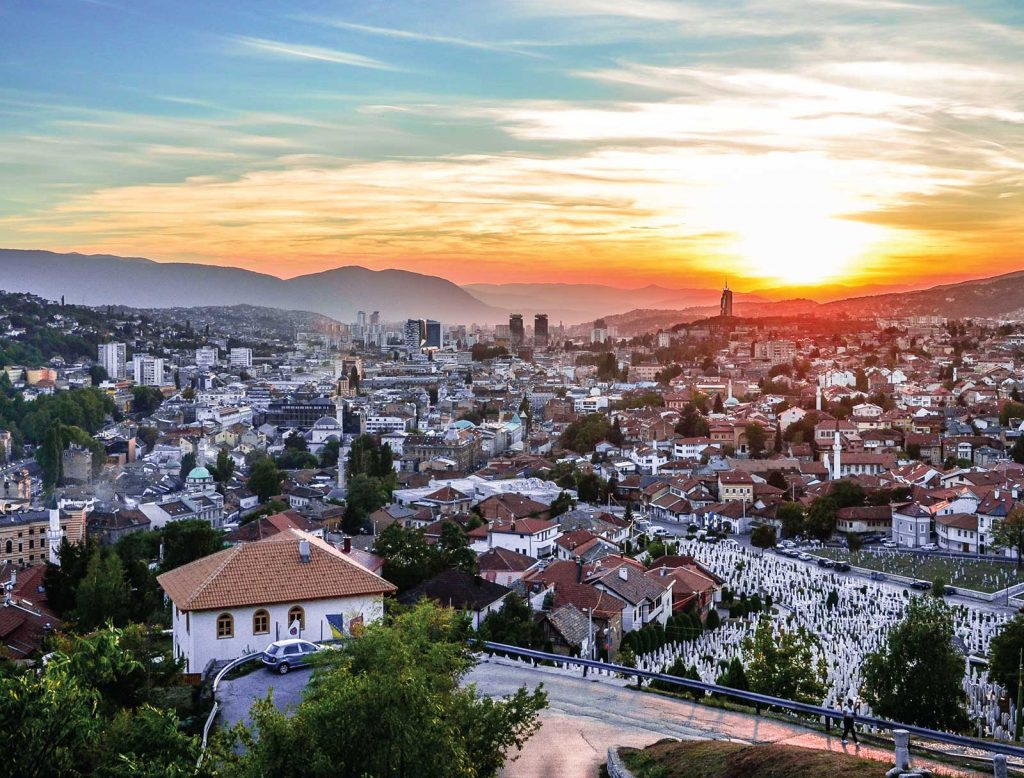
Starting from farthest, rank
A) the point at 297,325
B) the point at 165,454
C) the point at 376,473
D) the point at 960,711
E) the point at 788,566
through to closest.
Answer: the point at 297,325 → the point at 165,454 → the point at 376,473 → the point at 788,566 → the point at 960,711

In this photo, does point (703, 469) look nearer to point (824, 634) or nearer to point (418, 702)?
point (824, 634)

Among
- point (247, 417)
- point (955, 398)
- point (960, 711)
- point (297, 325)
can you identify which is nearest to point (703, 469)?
point (955, 398)

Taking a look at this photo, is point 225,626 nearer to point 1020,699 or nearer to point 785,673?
point 785,673

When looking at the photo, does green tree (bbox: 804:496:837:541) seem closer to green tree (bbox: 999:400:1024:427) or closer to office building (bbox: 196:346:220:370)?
green tree (bbox: 999:400:1024:427)

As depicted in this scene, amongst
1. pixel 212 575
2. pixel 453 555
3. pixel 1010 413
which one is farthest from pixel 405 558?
pixel 1010 413

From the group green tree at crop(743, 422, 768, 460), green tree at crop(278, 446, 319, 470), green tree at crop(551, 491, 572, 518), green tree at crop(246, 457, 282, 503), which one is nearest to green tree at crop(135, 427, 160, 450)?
green tree at crop(278, 446, 319, 470)
